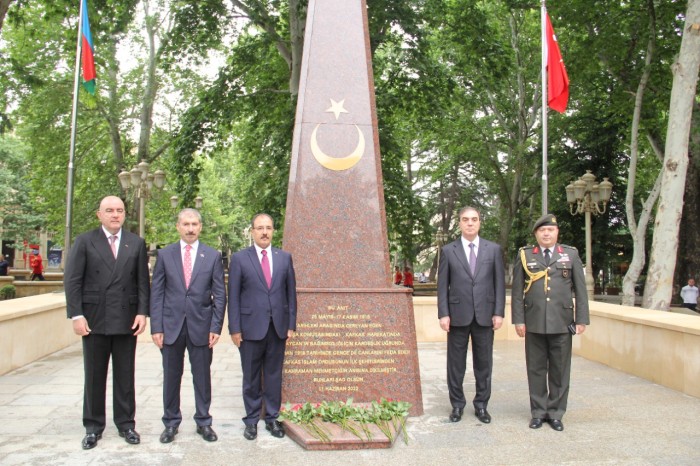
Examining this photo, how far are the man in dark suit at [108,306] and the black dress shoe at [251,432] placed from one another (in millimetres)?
771

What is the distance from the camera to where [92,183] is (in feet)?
90.2

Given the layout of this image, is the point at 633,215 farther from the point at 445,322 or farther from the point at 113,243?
the point at 113,243

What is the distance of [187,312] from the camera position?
475cm

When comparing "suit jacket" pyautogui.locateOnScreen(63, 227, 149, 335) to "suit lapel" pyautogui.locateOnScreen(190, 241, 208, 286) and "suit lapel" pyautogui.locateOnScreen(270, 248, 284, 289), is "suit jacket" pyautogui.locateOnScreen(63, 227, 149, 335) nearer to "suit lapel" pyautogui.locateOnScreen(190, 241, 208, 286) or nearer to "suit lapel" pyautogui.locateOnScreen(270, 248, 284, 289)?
"suit lapel" pyautogui.locateOnScreen(190, 241, 208, 286)

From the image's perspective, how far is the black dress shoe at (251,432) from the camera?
4.85 meters

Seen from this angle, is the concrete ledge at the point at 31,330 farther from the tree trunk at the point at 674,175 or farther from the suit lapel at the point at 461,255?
the tree trunk at the point at 674,175

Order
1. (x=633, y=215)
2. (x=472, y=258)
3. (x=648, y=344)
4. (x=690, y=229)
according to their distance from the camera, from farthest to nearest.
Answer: (x=690, y=229) < (x=633, y=215) < (x=648, y=344) < (x=472, y=258)

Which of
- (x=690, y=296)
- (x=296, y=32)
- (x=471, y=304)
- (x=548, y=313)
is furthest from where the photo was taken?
(x=690, y=296)

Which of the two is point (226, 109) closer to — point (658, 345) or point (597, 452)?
point (658, 345)

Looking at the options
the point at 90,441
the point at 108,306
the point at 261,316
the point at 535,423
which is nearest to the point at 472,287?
the point at 535,423

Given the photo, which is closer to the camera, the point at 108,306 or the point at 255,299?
the point at 108,306

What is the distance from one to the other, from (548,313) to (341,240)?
1892 mm

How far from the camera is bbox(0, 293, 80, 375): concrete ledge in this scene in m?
7.66

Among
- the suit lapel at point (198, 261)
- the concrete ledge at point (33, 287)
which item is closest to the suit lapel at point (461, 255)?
the suit lapel at point (198, 261)
